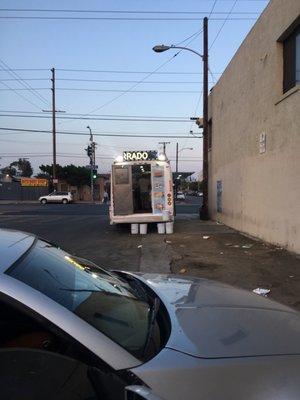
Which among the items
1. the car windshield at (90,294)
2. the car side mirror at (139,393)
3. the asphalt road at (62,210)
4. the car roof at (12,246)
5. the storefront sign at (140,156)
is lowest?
the asphalt road at (62,210)

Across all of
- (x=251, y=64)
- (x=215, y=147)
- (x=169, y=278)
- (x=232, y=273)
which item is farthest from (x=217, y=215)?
(x=169, y=278)

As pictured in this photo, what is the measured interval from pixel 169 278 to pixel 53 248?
95cm

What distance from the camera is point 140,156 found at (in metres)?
18.9

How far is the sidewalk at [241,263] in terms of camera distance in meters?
8.36

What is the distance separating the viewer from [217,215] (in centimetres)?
2336

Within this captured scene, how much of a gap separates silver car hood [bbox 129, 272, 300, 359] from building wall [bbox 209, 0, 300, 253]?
8.69 meters

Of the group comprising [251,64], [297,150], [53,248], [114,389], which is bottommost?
[114,389]

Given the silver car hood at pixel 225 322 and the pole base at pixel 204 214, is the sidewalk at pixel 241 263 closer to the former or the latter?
the silver car hood at pixel 225 322

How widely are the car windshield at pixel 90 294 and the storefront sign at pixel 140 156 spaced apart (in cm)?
1560

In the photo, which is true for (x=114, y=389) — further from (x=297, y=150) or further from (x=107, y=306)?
(x=297, y=150)

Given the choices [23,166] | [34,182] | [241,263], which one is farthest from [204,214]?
[23,166]

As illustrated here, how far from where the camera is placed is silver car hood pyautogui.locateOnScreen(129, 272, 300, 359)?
2.31 metres

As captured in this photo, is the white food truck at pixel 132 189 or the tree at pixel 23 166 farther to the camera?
the tree at pixel 23 166

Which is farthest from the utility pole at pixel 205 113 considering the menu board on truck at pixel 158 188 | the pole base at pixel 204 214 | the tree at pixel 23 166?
the tree at pixel 23 166
